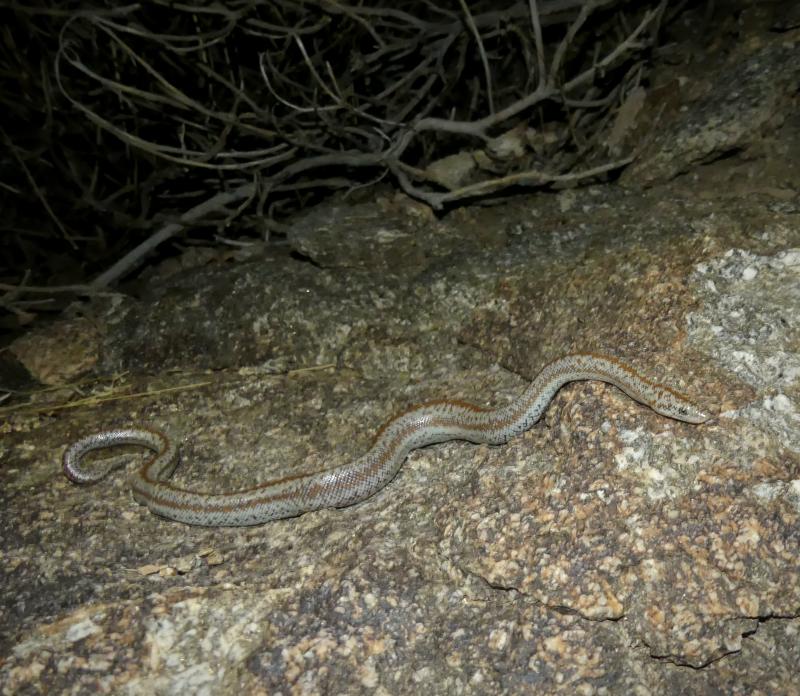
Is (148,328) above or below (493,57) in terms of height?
below

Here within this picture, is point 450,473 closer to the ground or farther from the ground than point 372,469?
closer to the ground

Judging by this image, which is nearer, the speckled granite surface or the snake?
the speckled granite surface

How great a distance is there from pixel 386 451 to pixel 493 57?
3.62 m

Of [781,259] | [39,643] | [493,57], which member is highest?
[493,57]

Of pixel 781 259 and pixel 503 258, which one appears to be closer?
pixel 781 259

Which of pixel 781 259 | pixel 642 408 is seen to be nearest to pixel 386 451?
pixel 642 408

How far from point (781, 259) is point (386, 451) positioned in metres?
2.40

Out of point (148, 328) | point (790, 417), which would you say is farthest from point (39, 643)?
point (790, 417)

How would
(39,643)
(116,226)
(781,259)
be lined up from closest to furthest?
(39,643) → (781,259) → (116,226)

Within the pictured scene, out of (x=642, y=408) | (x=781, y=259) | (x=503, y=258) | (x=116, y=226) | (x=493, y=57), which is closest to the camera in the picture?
(x=642, y=408)

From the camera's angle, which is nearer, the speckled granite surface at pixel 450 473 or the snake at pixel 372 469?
the speckled granite surface at pixel 450 473

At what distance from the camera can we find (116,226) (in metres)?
6.57

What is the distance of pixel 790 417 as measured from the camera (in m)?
3.29

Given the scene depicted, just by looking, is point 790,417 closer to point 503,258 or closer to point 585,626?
point 585,626
